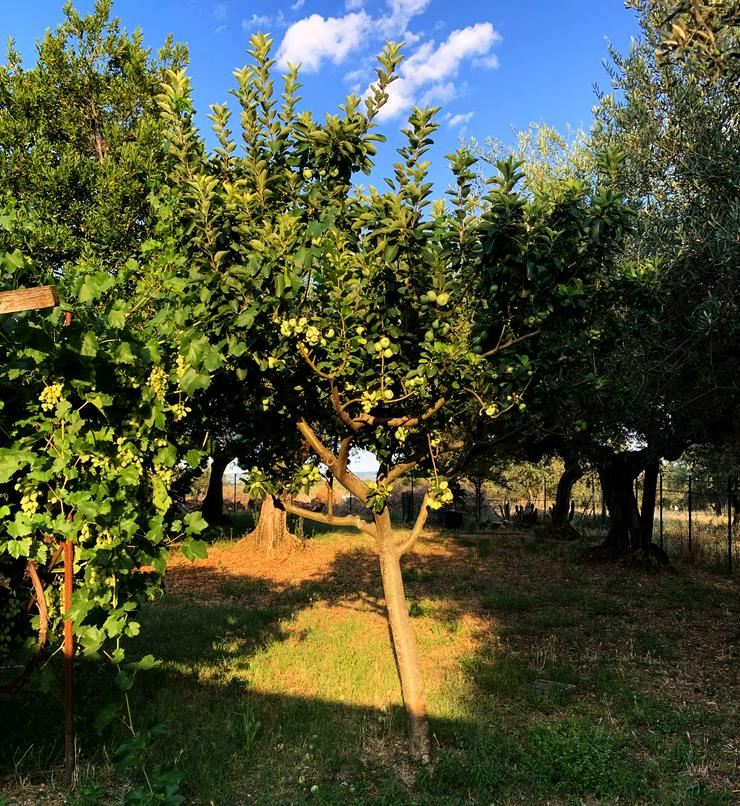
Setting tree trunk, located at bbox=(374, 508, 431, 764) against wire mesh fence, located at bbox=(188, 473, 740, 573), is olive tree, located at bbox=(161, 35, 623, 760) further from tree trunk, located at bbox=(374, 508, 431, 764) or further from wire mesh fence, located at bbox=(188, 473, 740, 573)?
wire mesh fence, located at bbox=(188, 473, 740, 573)

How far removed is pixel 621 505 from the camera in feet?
53.3

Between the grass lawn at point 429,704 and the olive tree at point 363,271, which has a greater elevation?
the olive tree at point 363,271

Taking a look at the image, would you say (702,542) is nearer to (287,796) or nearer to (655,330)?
(655,330)

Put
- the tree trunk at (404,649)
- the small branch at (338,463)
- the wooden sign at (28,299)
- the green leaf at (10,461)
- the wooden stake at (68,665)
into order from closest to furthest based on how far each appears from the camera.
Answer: the wooden sign at (28,299) → the green leaf at (10,461) → the wooden stake at (68,665) → the tree trunk at (404,649) → the small branch at (338,463)

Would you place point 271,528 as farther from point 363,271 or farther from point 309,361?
point 363,271

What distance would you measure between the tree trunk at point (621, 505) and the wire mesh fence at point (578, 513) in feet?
3.43

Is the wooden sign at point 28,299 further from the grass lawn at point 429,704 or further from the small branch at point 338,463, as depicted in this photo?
the grass lawn at point 429,704

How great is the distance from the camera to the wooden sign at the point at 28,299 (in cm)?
362

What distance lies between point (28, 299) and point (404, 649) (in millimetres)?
4251

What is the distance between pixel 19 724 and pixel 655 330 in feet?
25.4

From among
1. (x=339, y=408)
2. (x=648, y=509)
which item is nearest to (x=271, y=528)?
(x=648, y=509)

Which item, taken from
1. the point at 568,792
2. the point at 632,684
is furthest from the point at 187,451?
the point at 632,684

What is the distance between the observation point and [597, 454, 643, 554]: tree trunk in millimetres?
16016

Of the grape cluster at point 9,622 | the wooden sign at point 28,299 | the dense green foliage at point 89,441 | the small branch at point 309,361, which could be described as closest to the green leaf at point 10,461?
the dense green foliage at point 89,441
